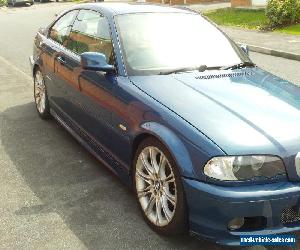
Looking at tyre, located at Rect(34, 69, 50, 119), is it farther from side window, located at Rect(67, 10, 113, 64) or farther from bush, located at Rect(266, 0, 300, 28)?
bush, located at Rect(266, 0, 300, 28)

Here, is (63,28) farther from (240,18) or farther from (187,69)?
(240,18)

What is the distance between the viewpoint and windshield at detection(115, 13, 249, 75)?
13.8ft

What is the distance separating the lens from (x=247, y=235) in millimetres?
3041

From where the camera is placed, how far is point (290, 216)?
3086 millimetres

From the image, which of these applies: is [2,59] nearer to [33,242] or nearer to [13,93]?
[13,93]

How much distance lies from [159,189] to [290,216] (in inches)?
39.3

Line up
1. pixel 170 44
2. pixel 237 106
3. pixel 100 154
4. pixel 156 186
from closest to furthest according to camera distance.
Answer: pixel 237 106
pixel 156 186
pixel 170 44
pixel 100 154

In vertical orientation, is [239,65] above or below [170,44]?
below

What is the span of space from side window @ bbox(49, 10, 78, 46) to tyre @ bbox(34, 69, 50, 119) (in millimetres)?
635

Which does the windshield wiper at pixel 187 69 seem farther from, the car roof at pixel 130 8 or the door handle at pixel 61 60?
the door handle at pixel 61 60

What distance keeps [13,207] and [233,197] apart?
6.82 feet

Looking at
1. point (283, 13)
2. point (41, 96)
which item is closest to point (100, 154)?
point (41, 96)

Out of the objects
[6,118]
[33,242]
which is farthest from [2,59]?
[33,242]

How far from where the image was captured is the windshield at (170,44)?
4.21 metres
